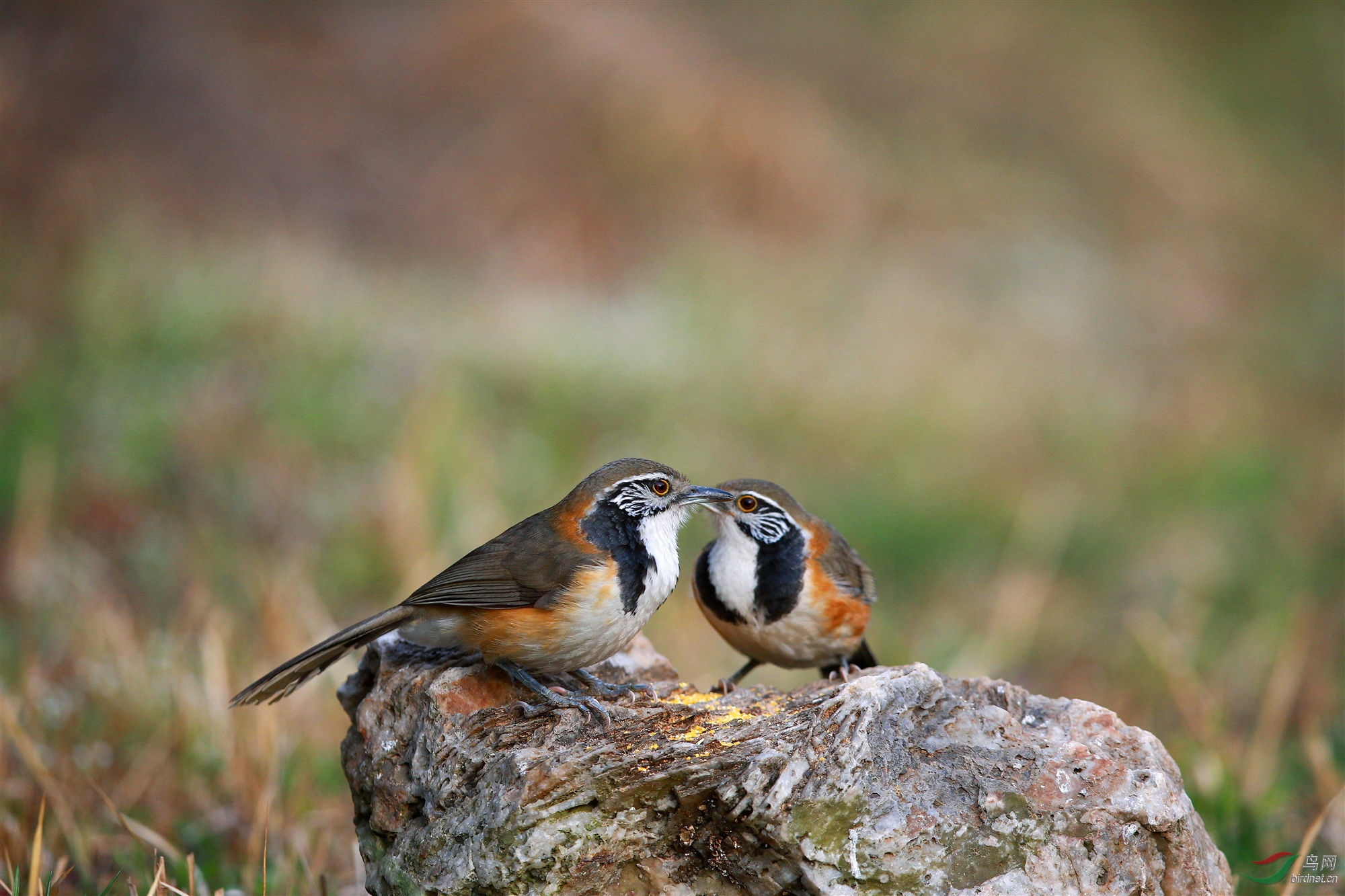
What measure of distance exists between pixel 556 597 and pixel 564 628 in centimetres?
12

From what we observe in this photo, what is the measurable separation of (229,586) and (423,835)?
5751 mm

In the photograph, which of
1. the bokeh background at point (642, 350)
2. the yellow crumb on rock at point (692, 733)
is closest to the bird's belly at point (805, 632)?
the yellow crumb on rock at point (692, 733)

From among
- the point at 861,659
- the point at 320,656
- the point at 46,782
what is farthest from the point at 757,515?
the point at 46,782

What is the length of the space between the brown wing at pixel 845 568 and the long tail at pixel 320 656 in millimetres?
1981

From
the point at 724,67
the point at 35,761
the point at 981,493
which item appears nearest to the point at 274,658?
the point at 35,761

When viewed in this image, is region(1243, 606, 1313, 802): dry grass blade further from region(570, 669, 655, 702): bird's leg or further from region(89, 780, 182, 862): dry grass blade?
region(89, 780, 182, 862): dry grass blade

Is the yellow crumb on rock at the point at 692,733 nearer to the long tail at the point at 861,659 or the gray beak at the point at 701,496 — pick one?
the gray beak at the point at 701,496

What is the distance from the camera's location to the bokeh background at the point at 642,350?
7.33 metres

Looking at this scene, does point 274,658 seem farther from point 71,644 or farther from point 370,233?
point 370,233

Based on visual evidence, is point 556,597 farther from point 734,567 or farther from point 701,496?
point 734,567

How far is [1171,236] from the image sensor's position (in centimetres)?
2106

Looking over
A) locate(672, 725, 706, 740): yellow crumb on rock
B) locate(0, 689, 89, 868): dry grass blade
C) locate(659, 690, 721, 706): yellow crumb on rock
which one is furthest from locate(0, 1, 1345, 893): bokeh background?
locate(672, 725, 706, 740): yellow crumb on rock

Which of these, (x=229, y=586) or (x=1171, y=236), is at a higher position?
(x=1171, y=236)

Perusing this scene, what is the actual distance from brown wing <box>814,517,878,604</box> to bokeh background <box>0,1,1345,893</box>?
205 cm
